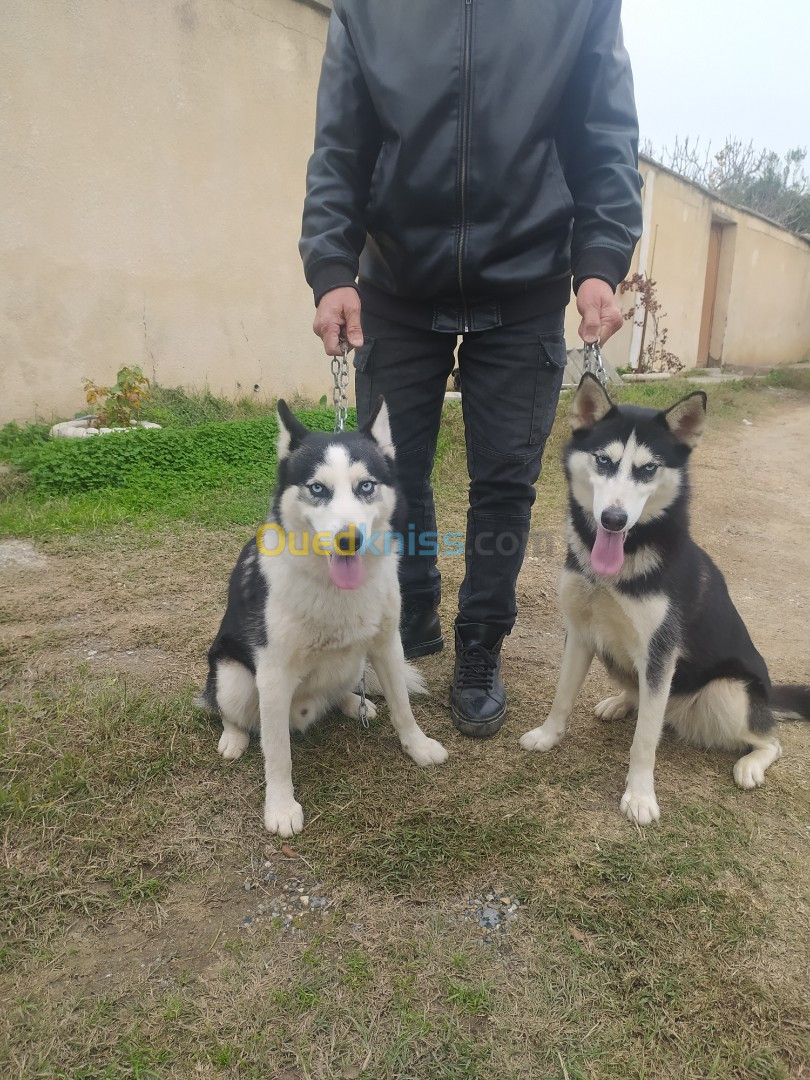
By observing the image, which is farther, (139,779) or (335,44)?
(335,44)

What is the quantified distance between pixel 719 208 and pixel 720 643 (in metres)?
15.9

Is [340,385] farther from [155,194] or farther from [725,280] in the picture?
[725,280]

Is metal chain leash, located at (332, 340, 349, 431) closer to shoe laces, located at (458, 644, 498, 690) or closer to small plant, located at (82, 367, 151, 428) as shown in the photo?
shoe laces, located at (458, 644, 498, 690)

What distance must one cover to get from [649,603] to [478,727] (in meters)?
0.82

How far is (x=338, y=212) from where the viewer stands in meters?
2.25

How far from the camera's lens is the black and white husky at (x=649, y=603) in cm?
190

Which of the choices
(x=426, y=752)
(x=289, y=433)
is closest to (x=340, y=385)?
(x=289, y=433)

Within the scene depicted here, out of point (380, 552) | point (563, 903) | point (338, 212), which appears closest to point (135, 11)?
→ point (338, 212)

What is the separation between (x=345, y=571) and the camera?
1.87 metres

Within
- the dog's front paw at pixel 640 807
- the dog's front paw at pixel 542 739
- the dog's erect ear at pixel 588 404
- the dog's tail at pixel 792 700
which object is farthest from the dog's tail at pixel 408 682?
the dog's tail at pixel 792 700

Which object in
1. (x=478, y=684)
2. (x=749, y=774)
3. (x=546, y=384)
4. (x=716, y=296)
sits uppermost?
(x=716, y=296)

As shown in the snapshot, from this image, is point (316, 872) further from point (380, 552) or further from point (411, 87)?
point (411, 87)

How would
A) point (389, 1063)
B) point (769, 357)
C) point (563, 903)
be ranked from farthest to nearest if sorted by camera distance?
point (769, 357), point (563, 903), point (389, 1063)

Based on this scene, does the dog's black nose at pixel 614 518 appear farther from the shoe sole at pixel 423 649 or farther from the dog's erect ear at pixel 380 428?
the shoe sole at pixel 423 649
